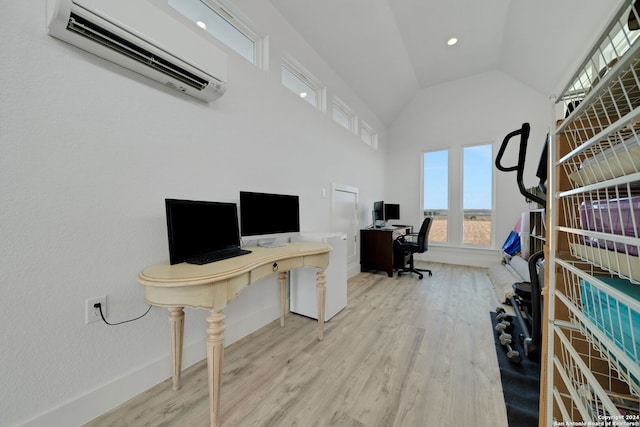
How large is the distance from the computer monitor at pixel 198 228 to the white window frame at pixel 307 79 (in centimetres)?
172

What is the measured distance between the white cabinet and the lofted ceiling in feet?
7.99

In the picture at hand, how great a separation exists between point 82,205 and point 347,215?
10.1 ft

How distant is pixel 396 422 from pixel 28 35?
2.59m

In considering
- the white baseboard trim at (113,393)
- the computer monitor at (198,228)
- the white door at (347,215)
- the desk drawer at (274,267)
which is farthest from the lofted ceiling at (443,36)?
the white baseboard trim at (113,393)

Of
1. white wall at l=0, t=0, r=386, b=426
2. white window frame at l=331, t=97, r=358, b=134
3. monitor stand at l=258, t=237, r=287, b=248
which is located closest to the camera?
white wall at l=0, t=0, r=386, b=426

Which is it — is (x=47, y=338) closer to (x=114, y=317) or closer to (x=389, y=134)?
(x=114, y=317)

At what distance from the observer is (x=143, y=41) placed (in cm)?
124

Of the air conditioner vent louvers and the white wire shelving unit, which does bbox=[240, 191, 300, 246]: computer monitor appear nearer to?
the air conditioner vent louvers

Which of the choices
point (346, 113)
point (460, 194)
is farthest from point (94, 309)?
point (460, 194)

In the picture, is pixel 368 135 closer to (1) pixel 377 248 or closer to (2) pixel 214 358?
(1) pixel 377 248

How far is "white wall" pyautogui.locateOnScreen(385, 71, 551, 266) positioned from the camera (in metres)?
4.20

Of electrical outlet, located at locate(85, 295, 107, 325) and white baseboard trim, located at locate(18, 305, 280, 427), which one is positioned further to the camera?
electrical outlet, located at locate(85, 295, 107, 325)

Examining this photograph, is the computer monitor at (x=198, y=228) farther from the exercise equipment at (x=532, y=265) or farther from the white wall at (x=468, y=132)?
the white wall at (x=468, y=132)

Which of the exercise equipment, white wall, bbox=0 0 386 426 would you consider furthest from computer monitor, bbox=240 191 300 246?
the exercise equipment
